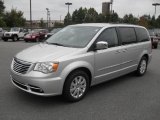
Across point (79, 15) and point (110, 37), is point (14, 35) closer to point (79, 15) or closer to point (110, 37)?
point (110, 37)

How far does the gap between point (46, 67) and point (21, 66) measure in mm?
612

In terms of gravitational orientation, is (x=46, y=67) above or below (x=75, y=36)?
below

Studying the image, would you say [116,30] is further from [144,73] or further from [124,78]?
[144,73]

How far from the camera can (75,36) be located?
576 centimetres

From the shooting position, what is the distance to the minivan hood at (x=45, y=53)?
464 centimetres

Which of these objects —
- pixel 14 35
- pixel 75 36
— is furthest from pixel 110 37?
pixel 14 35

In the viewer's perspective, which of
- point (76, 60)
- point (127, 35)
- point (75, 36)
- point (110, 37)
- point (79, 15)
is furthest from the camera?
point (79, 15)

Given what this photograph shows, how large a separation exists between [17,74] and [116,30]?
2917 millimetres

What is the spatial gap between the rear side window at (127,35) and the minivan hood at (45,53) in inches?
73.3

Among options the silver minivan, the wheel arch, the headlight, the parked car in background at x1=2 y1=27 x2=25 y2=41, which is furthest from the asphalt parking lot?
the parked car in background at x1=2 y1=27 x2=25 y2=41

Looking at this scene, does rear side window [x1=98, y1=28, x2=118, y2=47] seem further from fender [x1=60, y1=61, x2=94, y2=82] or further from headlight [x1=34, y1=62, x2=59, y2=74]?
headlight [x1=34, y1=62, x2=59, y2=74]

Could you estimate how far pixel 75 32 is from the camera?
595 centimetres

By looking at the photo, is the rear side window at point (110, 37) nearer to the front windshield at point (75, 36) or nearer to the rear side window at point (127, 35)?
the front windshield at point (75, 36)

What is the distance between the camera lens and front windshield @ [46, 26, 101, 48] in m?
5.42
